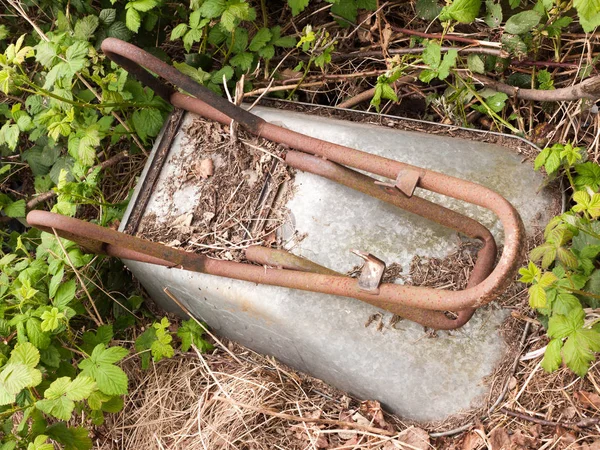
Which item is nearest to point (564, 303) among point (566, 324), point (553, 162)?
point (566, 324)

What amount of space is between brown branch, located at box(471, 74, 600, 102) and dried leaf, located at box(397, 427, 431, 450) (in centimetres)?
123

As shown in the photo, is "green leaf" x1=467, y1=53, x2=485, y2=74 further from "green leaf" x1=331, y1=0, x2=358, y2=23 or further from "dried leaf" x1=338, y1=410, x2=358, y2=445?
"dried leaf" x1=338, y1=410, x2=358, y2=445

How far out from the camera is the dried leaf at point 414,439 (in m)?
1.89

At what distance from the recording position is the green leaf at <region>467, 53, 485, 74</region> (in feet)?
7.23

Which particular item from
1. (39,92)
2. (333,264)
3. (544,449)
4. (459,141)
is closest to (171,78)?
(39,92)

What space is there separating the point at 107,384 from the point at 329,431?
74cm

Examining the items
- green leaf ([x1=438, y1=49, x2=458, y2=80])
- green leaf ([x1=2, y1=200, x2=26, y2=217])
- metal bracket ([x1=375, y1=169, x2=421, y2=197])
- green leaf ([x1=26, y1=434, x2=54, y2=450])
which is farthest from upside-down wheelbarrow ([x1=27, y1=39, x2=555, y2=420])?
green leaf ([x1=2, y1=200, x2=26, y2=217])

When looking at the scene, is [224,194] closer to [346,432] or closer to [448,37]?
[346,432]

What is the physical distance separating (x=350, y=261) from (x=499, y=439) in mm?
700

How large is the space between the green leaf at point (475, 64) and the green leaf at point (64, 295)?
65.5 inches

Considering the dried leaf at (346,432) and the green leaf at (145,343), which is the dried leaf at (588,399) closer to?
the dried leaf at (346,432)

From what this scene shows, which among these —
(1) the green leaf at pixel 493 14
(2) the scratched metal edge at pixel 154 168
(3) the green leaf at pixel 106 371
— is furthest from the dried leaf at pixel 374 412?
(1) the green leaf at pixel 493 14

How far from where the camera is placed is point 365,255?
5.13 ft

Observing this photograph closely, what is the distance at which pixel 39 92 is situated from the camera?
7.40 ft
